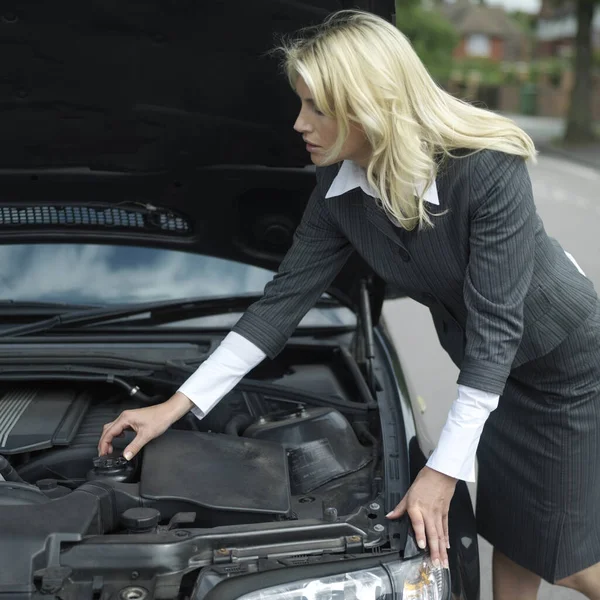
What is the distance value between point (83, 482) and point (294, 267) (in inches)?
29.5

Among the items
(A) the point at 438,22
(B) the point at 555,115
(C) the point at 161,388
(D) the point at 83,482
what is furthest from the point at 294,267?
(A) the point at 438,22

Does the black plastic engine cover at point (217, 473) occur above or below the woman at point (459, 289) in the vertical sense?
below

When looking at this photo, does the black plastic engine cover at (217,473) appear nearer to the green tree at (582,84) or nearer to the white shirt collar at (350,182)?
the white shirt collar at (350,182)

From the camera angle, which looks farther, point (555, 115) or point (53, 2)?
point (555, 115)

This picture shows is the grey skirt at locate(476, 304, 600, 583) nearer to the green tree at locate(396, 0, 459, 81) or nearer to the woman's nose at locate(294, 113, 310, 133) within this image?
the woman's nose at locate(294, 113, 310, 133)

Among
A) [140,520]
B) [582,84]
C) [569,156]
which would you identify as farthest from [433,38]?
[140,520]

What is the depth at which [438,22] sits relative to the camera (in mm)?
45031

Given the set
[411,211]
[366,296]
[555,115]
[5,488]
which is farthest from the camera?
[555,115]

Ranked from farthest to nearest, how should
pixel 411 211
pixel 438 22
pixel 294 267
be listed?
1. pixel 438 22
2. pixel 294 267
3. pixel 411 211

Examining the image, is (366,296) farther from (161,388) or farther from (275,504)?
(275,504)

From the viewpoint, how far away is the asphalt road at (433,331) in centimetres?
321

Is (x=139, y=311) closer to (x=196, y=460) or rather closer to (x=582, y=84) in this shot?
(x=196, y=460)

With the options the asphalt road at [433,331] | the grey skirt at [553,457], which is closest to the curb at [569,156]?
the asphalt road at [433,331]

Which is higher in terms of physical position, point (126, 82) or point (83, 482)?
point (126, 82)
